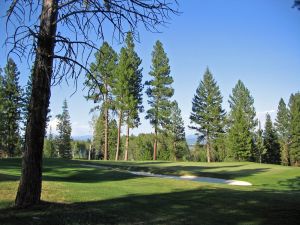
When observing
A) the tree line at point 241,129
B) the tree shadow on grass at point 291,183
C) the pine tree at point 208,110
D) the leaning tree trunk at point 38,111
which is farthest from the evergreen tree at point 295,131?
the leaning tree trunk at point 38,111

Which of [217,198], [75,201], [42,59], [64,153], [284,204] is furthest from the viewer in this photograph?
[64,153]

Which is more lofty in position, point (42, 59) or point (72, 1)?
point (72, 1)

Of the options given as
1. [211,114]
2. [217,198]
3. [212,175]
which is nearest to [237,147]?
[211,114]

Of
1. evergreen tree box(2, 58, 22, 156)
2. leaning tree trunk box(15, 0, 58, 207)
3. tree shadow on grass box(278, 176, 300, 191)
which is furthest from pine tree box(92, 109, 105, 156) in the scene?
leaning tree trunk box(15, 0, 58, 207)

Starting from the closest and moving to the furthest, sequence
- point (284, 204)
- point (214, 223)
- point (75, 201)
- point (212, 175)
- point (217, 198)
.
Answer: point (214, 223)
point (75, 201)
point (284, 204)
point (217, 198)
point (212, 175)

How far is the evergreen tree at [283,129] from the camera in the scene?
2810 inches

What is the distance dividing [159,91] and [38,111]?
4323 centimetres

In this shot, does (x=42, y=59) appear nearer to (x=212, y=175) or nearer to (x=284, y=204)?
(x=284, y=204)

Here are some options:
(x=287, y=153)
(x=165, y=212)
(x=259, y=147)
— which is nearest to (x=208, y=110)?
(x=259, y=147)

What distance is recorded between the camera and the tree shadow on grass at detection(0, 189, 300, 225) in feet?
20.7

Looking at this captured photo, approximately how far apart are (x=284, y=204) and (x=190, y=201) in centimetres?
287

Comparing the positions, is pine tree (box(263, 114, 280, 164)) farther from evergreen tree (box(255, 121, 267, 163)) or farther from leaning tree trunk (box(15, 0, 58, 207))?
leaning tree trunk (box(15, 0, 58, 207))

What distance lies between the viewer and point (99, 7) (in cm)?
692

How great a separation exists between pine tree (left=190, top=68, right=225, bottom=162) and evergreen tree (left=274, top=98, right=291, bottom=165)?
874 inches
